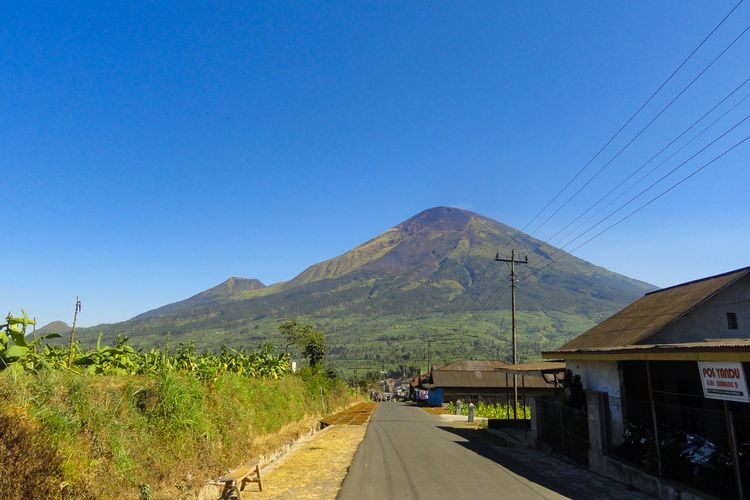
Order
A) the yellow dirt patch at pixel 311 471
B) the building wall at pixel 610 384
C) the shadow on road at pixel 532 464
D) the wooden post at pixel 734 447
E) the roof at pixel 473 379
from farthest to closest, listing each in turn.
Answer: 1. the roof at pixel 473 379
2. the building wall at pixel 610 384
3. the shadow on road at pixel 532 464
4. the yellow dirt patch at pixel 311 471
5. the wooden post at pixel 734 447

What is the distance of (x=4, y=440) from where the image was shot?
6031 millimetres

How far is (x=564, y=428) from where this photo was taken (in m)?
17.5

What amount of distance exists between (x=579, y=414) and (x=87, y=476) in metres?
15.1

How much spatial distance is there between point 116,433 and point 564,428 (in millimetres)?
15107

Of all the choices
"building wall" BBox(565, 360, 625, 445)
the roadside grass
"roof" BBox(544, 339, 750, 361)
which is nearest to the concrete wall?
"building wall" BBox(565, 360, 625, 445)

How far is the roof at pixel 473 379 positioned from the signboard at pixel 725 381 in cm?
5434

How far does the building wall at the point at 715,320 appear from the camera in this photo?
632 inches

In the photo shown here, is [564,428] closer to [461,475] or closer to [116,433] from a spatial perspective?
[461,475]

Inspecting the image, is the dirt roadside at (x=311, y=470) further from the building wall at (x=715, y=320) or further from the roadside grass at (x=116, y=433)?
the building wall at (x=715, y=320)

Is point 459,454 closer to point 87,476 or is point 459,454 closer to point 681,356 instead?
point 681,356

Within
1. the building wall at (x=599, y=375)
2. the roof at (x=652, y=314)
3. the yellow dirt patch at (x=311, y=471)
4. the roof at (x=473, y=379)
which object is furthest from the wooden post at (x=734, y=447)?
the roof at (x=473, y=379)

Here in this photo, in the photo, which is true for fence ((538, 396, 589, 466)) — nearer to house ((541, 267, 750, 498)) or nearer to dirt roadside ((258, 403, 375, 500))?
house ((541, 267, 750, 498))

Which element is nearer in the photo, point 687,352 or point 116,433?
point 116,433

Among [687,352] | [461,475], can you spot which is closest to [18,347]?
[461,475]
